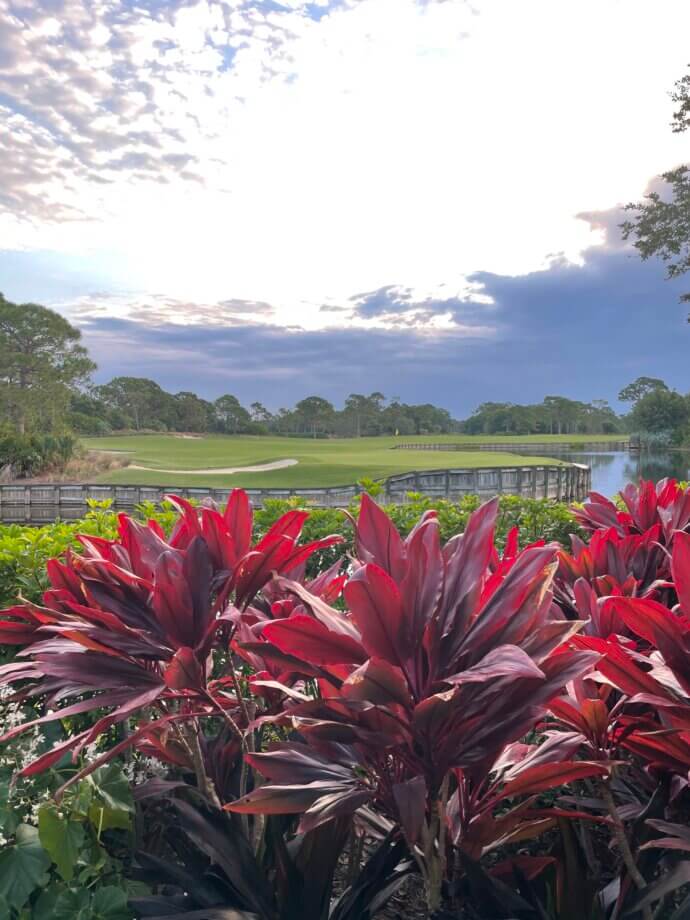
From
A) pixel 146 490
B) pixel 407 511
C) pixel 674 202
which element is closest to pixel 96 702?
pixel 407 511

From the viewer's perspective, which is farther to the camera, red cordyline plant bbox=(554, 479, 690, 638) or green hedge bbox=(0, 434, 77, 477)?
green hedge bbox=(0, 434, 77, 477)

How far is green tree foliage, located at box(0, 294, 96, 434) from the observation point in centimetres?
4156

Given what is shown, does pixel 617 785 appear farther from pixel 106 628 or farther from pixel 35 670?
pixel 35 670

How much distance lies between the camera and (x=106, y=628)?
1448 mm

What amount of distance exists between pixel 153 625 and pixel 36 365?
44.9 m

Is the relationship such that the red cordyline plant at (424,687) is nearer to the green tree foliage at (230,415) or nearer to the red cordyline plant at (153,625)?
the red cordyline plant at (153,625)

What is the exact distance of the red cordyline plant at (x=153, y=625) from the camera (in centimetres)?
136

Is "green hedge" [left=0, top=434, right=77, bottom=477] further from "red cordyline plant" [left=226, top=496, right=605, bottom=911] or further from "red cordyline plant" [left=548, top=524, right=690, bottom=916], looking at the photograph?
"red cordyline plant" [left=548, top=524, right=690, bottom=916]

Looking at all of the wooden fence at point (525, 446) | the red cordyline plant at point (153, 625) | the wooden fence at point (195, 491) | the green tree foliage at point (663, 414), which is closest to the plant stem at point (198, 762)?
the red cordyline plant at point (153, 625)

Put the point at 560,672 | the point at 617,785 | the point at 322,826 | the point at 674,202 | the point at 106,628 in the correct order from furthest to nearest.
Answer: the point at 674,202
the point at 617,785
the point at 106,628
the point at 322,826
the point at 560,672

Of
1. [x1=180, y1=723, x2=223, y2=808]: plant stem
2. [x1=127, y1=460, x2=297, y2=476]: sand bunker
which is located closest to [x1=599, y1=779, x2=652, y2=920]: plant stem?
[x1=180, y1=723, x2=223, y2=808]: plant stem

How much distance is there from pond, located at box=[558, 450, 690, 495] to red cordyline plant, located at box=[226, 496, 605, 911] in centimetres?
3676

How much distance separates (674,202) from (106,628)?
30.1m

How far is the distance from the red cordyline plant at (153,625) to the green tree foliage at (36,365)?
43943 millimetres
